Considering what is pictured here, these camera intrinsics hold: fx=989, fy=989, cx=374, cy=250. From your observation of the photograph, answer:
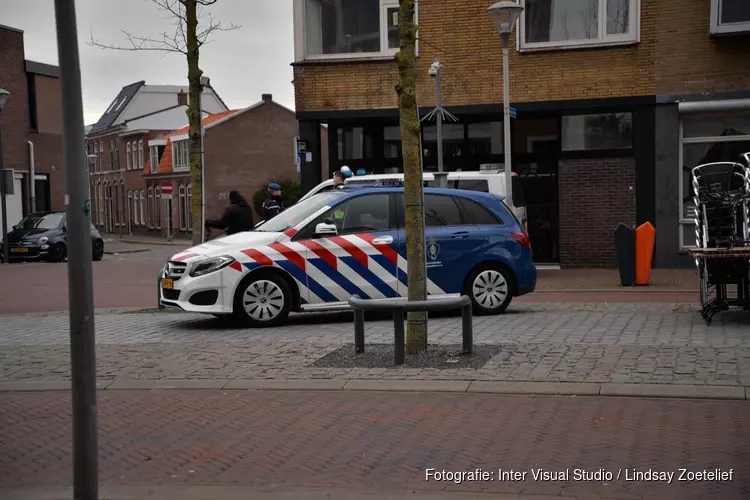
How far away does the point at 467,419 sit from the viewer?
6.88m

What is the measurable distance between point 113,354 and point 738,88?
50.7 feet

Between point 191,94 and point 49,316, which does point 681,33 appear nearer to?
point 191,94

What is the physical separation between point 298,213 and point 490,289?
2662 mm

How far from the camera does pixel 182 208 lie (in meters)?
58.8

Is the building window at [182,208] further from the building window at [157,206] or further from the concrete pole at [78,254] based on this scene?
the concrete pole at [78,254]

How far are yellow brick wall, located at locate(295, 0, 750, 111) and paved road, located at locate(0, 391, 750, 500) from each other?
15.4 m

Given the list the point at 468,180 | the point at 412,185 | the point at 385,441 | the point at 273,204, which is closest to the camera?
the point at 385,441

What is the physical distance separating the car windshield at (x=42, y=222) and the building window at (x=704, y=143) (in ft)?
66.5

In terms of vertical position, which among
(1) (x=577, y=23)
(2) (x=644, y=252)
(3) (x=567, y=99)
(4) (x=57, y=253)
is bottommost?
(4) (x=57, y=253)

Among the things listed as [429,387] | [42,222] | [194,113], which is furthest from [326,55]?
A: [429,387]

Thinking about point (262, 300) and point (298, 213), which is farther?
point (298, 213)

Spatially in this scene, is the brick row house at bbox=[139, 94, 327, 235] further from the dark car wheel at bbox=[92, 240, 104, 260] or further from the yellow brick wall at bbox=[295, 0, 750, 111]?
the yellow brick wall at bbox=[295, 0, 750, 111]

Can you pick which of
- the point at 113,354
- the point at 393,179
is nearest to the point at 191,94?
the point at 393,179

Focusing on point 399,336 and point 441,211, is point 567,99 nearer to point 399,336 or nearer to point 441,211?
point 441,211
